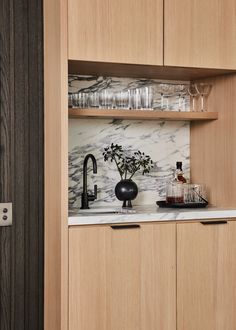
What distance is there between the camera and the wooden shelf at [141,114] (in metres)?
3.04

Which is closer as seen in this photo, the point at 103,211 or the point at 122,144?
the point at 103,211

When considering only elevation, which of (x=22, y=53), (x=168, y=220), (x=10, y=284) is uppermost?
(x=22, y=53)

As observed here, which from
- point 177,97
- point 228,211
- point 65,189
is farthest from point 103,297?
point 177,97

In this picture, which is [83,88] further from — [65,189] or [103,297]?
[103,297]

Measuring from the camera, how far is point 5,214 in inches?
126

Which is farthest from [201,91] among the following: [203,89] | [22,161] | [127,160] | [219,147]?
[22,161]

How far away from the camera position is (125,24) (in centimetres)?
298

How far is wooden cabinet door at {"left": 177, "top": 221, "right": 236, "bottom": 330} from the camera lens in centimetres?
307

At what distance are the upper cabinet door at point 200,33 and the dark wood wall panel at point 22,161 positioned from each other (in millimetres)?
743

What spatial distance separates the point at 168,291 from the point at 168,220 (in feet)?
1.23

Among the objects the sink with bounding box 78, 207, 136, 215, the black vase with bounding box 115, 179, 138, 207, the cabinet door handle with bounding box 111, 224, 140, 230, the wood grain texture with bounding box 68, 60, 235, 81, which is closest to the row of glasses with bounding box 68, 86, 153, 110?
the wood grain texture with bounding box 68, 60, 235, 81

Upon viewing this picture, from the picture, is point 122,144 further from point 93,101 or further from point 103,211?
point 103,211

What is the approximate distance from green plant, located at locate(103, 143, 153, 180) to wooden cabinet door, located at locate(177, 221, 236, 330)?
1.61 ft

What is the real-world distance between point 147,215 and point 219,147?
0.69 m
